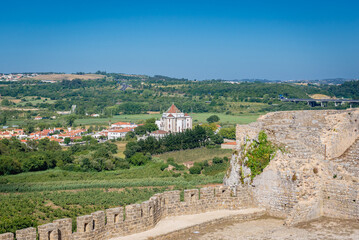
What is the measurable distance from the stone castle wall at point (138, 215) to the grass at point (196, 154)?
4885cm

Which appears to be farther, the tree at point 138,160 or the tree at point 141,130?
the tree at point 141,130

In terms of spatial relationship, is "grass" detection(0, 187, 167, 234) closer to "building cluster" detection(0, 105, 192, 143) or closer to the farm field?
the farm field

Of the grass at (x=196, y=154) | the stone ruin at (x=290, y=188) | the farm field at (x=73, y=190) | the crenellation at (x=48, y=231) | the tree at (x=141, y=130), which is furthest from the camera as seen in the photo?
the tree at (x=141, y=130)

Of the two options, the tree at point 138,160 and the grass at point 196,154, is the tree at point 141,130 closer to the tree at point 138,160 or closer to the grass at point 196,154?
the grass at point 196,154

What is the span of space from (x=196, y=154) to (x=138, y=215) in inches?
2233

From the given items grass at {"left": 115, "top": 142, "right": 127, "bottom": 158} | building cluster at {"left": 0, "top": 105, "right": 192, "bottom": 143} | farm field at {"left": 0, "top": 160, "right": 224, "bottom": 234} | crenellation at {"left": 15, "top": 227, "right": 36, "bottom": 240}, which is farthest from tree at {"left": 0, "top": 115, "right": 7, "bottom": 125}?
crenellation at {"left": 15, "top": 227, "right": 36, "bottom": 240}

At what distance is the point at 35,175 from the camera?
51594 mm

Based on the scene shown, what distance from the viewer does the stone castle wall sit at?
913 cm

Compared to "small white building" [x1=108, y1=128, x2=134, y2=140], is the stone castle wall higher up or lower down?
higher up

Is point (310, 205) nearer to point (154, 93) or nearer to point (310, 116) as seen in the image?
point (310, 116)

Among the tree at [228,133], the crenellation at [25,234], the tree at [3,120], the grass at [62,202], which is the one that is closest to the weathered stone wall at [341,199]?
the crenellation at [25,234]

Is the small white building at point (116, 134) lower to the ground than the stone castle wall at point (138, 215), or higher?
lower

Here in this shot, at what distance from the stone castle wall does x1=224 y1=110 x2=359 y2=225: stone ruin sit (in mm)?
841

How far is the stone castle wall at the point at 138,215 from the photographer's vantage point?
9133mm
